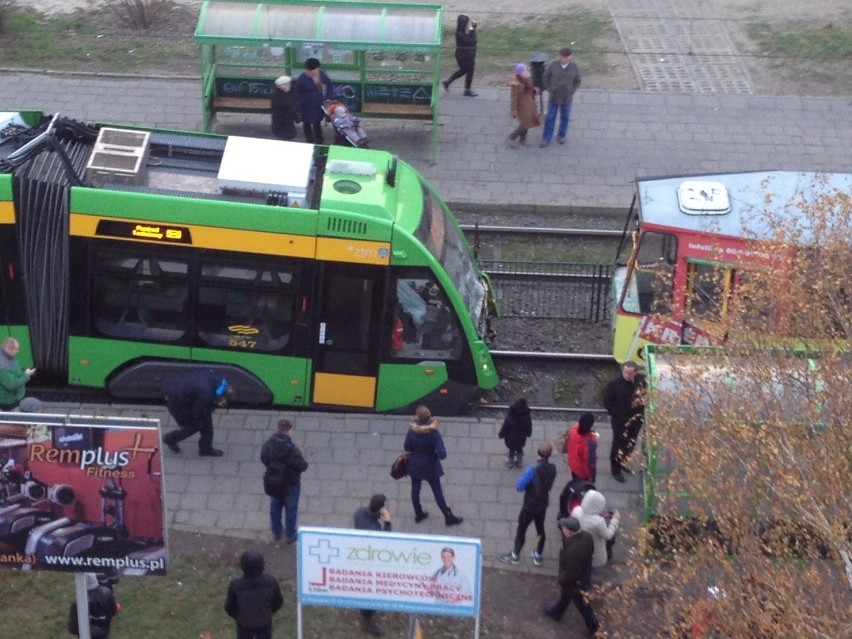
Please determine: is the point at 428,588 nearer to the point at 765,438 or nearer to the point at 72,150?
the point at 765,438

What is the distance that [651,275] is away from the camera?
1452cm

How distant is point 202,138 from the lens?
15.0m

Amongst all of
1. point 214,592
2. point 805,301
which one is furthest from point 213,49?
point 805,301

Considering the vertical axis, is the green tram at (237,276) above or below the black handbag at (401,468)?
above

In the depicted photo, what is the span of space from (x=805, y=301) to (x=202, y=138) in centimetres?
739

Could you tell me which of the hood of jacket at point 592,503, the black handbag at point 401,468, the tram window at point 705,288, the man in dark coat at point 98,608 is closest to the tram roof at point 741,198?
the tram window at point 705,288

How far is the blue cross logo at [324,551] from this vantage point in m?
9.59

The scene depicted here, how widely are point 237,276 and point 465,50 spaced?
393 inches

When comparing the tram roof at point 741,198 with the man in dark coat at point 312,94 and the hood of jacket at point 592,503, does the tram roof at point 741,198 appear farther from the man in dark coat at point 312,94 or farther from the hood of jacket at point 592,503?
the man in dark coat at point 312,94

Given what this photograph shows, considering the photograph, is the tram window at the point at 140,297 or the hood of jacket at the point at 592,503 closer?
the hood of jacket at the point at 592,503

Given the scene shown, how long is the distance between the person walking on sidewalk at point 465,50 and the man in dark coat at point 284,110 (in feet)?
11.5

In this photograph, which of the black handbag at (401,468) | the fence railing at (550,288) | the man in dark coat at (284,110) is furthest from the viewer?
the man in dark coat at (284,110)

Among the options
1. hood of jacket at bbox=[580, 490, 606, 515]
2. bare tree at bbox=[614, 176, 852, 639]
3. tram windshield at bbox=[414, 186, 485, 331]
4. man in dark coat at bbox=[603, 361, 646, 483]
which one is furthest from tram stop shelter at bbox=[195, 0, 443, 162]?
bare tree at bbox=[614, 176, 852, 639]

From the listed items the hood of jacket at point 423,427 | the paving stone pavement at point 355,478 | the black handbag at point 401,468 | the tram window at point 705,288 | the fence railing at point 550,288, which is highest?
the tram window at point 705,288
